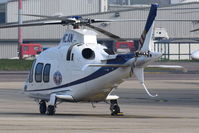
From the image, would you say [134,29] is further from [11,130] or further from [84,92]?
[11,130]

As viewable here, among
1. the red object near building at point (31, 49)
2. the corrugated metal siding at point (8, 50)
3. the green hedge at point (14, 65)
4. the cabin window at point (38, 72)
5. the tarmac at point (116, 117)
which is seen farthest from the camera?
the corrugated metal siding at point (8, 50)

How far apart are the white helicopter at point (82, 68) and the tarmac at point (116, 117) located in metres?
0.78

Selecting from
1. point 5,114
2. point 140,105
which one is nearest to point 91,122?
point 5,114

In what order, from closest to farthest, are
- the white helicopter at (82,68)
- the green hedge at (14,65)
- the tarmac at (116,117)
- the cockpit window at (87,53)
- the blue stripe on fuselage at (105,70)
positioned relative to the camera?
the tarmac at (116,117), the white helicopter at (82,68), the blue stripe on fuselage at (105,70), the cockpit window at (87,53), the green hedge at (14,65)

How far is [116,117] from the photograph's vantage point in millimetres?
25469

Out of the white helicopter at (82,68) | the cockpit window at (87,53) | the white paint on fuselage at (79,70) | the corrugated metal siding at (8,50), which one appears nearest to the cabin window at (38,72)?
the white helicopter at (82,68)

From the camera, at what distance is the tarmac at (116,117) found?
2058 cm

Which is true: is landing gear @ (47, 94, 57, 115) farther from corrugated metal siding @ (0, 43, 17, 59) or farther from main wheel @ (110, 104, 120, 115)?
corrugated metal siding @ (0, 43, 17, 59)

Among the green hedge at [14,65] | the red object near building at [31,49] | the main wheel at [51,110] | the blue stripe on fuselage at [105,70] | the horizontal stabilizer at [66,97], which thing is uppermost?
the blue stripe on fuselage at [105,70]

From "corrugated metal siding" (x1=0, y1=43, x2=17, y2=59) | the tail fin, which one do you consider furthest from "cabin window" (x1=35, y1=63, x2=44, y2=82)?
"corrugated metal siding" (x1=0, y1=43, x2=17, y2=59)

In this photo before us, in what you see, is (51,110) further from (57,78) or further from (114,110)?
(114,110)

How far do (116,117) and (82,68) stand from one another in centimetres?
226

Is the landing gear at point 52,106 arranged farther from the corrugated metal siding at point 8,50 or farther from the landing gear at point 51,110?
the corrugated metal siding at point 8,50

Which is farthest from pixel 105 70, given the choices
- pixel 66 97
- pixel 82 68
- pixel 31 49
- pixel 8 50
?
pixel 8 50
